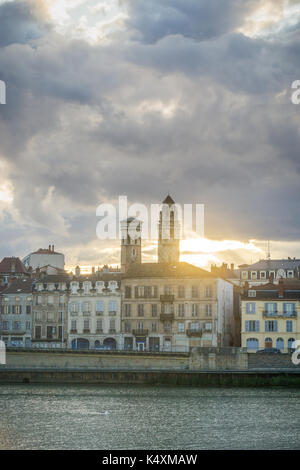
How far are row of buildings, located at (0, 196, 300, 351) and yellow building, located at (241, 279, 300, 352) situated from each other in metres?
0.10

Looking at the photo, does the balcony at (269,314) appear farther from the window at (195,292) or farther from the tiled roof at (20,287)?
the tiled roof at (20,287)

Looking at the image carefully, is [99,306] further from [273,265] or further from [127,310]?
[273,265]

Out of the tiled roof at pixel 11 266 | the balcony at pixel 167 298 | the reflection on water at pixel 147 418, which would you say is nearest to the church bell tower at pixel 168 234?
the tiled roof at pixel 11 266

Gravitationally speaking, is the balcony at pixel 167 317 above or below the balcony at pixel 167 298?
below

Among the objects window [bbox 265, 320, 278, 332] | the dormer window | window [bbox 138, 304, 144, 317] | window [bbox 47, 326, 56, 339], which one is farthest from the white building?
window [bbox 265, 320, 278, 332]

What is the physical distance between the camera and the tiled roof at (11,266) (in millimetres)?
113125

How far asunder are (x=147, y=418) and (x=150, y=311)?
3694 cm

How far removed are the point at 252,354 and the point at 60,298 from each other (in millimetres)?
28112

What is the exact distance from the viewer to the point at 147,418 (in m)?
46.6

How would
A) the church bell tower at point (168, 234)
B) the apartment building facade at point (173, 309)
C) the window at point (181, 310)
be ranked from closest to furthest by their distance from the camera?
the apartment building facade at point (173, 309)
the window at point (181, 310)
the church bell tower at point (168, 234)
